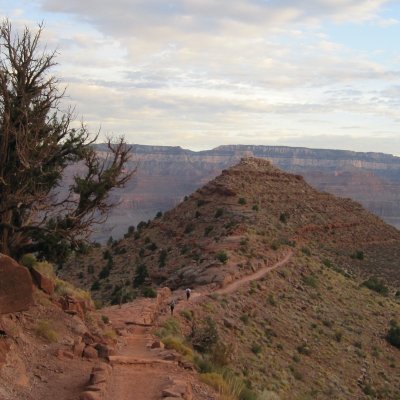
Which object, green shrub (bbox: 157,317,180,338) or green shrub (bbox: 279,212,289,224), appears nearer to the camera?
green shrub (bbox: 157,317,180,338)

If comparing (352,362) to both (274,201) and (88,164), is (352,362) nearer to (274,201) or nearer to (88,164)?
(88,164)

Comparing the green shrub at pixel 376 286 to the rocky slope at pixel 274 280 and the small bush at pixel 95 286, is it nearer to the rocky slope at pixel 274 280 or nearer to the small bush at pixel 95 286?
the rocky slope at pixel 274 280

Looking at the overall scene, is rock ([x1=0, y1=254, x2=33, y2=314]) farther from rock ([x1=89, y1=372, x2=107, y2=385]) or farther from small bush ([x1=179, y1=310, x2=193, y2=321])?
small bush ([x1=179, y1=310, x2=193, y2=321])

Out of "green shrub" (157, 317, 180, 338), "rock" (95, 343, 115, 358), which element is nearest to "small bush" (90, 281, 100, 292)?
"green shrub" (157, 317, 180, 338)

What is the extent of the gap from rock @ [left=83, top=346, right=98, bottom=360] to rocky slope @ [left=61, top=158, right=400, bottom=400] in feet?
9.48

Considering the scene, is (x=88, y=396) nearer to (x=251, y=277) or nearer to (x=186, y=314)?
(x=186, y=314)

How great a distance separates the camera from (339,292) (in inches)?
1337

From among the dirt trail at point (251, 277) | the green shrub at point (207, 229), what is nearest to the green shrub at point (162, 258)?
the green shrub at point (207, 229)

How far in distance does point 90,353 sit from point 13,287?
259cm

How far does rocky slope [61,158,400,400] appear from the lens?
21688mm

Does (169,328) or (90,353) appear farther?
(169,328)

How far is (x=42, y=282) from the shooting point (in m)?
16.2

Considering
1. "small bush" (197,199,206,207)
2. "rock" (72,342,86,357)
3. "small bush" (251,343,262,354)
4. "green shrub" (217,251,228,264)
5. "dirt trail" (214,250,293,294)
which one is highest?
"small bush" (197,199,206,207)

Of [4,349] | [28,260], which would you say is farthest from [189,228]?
[4,349]
